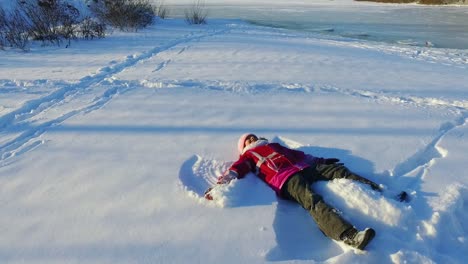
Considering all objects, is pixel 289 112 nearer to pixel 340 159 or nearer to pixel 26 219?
pixel 340 159

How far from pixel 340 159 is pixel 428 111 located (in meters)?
1.82

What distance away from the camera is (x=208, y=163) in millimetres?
3312

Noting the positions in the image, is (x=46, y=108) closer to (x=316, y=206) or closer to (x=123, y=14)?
(x=316, y=206)

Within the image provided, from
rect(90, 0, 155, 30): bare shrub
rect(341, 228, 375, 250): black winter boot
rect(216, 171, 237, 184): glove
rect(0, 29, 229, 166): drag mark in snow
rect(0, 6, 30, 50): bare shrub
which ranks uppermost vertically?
rect(90, 0, 155, 30): bare shrub

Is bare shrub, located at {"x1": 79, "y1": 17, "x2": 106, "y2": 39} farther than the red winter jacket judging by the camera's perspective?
Yes

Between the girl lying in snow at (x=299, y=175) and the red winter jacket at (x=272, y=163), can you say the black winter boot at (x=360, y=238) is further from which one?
the red winter jacket at (x=272, y=163)

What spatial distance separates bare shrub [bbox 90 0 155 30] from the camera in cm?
1230

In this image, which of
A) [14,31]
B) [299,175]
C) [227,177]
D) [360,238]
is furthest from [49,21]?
[360,238]

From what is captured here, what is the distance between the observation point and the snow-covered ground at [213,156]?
7.42 feet

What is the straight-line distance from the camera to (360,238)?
7.10 ft

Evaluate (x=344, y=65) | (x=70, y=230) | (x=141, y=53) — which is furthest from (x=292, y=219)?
(x=141, y=53)

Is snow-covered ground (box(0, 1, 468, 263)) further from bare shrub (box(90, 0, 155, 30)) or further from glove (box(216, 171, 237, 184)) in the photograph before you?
bare shrub (box(90, 0, 155, 30))

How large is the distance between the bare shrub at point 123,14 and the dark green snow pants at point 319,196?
1067cm

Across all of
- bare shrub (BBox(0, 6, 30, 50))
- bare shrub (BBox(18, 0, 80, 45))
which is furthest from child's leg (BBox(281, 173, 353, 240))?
bare shrub (BBox(18, 0, 80, 45))
